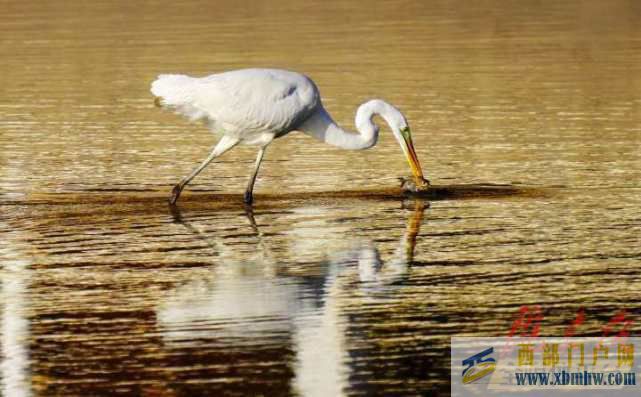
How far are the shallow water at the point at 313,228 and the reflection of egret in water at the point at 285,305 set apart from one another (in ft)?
0.08

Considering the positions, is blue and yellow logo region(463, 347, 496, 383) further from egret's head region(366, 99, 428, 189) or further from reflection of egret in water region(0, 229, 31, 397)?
egret's head region(366, 99, 428, 189)

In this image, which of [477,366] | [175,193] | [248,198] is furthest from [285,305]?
[175,193]

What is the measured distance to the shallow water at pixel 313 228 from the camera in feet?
33.1

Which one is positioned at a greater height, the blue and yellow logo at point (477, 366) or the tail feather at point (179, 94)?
the tail feather at point (179, 94)

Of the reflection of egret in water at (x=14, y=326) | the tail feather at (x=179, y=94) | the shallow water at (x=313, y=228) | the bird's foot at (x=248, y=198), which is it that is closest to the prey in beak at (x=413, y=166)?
the shallow water at (x=313, y=228)

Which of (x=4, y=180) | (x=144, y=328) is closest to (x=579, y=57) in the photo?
(x=4, y=180)

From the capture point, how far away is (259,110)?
15.5 metres

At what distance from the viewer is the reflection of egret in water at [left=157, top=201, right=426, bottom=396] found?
998 cm

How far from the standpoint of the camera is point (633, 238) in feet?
44.0

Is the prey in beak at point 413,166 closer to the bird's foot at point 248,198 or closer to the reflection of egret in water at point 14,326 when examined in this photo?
the bird's foot at point 248,198

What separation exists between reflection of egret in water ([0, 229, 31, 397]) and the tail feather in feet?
9.36

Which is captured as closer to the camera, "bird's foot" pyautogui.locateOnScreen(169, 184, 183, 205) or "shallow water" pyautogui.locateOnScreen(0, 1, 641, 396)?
"shallow water" pyautogui.locateOnScreen(0, 1, 641, 396)

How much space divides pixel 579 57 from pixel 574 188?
12.4 metres

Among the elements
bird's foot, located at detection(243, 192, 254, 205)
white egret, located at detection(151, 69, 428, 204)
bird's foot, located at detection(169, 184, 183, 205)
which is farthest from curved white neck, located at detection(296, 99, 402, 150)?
bird's foot, located at detection(169, 184, 183, 205)
